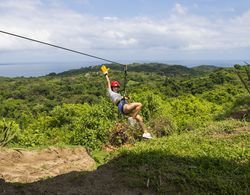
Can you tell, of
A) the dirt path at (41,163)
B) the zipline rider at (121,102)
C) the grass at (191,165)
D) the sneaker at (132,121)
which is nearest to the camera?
the grass at (191,165)

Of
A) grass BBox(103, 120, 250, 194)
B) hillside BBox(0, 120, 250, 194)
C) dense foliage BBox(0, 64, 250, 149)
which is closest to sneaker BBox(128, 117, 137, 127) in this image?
dense foliage BBox(0, 64, 250, 149)

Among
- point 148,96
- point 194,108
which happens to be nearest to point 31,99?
point 194,108

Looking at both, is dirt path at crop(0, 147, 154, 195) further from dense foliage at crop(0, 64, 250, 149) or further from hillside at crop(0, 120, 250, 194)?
dense foliage at crop(0, 64, 250, 149)

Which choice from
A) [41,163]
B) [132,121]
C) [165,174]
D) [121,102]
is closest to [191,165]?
[165,174]

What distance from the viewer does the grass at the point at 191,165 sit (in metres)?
5.66

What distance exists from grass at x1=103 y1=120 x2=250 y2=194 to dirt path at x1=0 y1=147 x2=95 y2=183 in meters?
1.26

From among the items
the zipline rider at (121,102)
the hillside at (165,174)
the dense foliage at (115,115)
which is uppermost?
the zipline rider at (121,102)

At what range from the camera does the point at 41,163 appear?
833 centimetres

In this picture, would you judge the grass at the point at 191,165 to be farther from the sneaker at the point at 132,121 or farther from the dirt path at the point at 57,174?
the sneaker at the point at 132,121

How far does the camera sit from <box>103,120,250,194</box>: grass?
18.6 ft

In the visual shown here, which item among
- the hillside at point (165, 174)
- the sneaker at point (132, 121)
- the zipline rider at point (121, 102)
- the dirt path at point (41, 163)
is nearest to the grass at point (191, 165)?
the hillside at point (165, 174)

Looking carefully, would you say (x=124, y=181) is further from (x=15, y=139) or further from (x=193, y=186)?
(x=15, y=139)

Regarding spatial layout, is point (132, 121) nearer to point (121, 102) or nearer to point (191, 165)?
point (121, 102)

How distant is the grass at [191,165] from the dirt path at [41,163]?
4.13ft
